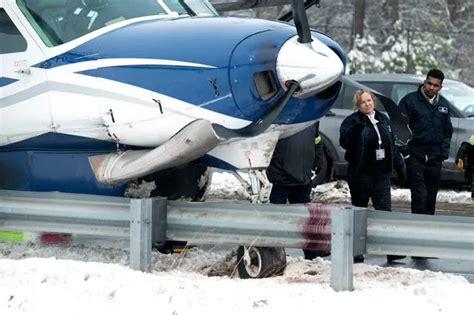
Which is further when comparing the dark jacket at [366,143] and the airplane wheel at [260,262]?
the dark jacket at [366,143]

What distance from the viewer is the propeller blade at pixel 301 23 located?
283 inches

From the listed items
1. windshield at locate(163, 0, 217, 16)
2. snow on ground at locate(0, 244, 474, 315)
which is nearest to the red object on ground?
snow on ground at locate(0, 244, 474, 315)

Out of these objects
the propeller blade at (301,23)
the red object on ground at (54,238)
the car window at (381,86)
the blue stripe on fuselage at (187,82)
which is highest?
the propeller blade at (301,23)

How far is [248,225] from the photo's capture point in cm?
741

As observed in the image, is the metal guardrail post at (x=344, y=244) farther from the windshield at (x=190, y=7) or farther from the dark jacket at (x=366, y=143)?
the dark jacket at (x=366, y=143)

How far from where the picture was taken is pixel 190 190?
885cm

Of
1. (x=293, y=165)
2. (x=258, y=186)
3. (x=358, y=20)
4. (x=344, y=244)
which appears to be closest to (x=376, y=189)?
(x=293, y=165)

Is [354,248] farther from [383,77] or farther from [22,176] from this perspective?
[383,77]

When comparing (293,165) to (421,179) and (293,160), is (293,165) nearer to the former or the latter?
(293,160)

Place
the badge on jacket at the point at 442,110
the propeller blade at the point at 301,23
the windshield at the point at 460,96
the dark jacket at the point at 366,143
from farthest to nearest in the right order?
the windshield at the point at 460,96 → the badge on jacket at the point at 442,110 → the dark jacket at the point at 366,143 → the propeller blade at the point at 301,23

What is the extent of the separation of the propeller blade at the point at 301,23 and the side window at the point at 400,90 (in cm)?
969

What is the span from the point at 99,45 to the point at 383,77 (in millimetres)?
9776

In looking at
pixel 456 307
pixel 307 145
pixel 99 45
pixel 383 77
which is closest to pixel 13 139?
pixel 99 45

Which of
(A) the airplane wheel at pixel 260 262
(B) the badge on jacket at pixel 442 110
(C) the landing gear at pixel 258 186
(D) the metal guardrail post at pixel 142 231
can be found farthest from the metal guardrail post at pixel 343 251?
(B) the badge on jacket at pixel 442 110
